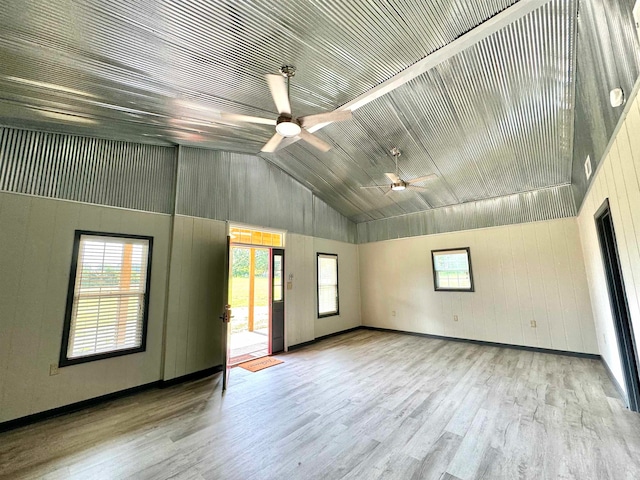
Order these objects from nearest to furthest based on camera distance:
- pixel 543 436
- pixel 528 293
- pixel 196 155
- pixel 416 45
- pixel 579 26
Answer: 1. pixel 579 26
2. pixel 543 436
3. pixel 416 45
4. pixel 196 155
5. pixel 528 293

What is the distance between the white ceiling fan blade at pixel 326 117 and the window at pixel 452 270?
475cm

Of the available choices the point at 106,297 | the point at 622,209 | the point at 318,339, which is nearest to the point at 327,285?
the point at 318,339

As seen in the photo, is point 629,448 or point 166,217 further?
point 166,217

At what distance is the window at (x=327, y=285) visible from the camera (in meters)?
6.67

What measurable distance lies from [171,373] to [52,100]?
3705 millimetres

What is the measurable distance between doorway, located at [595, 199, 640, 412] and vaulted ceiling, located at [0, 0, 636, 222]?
4.48ft

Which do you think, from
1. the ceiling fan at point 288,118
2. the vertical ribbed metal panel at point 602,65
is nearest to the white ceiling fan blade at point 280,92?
the ceiling fan at point 288,118

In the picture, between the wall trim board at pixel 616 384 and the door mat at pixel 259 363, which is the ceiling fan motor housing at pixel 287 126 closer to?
the door mat at pixel 259 363

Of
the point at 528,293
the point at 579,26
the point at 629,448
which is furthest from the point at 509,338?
the point at 579,26

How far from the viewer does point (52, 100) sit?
2740 mm

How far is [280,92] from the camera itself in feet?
8.12

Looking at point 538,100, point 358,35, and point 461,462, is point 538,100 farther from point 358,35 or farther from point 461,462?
point 461,462

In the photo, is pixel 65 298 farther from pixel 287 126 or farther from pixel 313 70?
pixel 313 70

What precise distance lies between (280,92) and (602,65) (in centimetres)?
268
